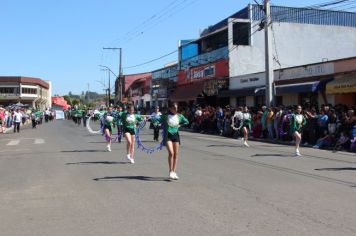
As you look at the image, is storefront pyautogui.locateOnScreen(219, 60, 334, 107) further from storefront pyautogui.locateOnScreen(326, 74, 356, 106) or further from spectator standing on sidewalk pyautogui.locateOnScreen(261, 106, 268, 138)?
spectator standing on sidewalk pyautogui.locateOnScreen(261, 106, 268, 138)

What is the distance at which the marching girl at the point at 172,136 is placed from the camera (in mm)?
11188

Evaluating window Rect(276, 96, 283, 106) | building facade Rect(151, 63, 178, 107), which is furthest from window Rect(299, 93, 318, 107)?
building facade Rect(151, 63, 178, 107)

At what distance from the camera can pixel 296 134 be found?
1702 cm

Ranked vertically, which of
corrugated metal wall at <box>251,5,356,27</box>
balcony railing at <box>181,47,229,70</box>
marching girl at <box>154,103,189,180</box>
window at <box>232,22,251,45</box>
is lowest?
marching girl at <box>154,103,189,180</box>

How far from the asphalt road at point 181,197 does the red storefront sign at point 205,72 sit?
28503 mm

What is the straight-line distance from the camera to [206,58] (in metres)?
47.7

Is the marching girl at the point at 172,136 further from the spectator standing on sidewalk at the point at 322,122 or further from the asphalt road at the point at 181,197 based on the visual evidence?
the spectator standing on sidewalk at the point at 322,122

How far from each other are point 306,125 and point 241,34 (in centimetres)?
2240

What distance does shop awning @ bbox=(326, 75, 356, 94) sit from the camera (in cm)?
2433

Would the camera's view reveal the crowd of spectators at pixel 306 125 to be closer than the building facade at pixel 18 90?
Yes

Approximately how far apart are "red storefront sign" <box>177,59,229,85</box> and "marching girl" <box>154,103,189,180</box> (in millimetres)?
31471

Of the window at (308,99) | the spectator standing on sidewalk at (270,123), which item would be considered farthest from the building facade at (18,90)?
the spectator standing on sidewalk at (270,123)

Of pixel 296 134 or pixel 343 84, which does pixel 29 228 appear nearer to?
pixel 296 134

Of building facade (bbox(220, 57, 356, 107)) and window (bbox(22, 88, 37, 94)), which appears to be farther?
window (bbox(22, 88, 37, 94))
